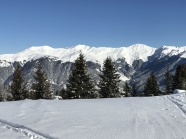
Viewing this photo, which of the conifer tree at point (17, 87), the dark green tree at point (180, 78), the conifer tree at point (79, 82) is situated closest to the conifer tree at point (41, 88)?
the conifer tree at point (17, 87)

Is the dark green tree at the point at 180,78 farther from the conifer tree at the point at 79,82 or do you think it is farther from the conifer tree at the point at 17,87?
the conifer tree at the point at 17,87

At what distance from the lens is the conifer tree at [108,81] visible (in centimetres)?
5562

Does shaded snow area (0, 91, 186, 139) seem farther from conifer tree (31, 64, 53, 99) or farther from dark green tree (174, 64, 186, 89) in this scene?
dark green tree (174, 64, 186, 89)

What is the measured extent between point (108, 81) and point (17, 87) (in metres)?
17.1

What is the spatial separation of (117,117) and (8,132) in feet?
21.2

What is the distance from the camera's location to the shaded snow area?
550 inches

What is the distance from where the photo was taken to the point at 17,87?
5562 centimetres

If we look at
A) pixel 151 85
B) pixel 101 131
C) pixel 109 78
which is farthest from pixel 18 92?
pixel 101 131

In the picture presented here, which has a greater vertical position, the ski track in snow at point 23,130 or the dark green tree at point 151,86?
the ski track in snow at point 23,130

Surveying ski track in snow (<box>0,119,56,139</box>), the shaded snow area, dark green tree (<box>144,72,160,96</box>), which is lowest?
dark green tree (<box>144,72,160,96</box>)

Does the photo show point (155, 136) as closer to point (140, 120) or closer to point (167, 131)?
point (167, 131)

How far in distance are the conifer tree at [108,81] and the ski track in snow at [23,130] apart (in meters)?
39.3

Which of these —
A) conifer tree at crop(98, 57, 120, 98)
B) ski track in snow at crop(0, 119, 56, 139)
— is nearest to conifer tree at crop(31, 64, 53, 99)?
conifer tree at crop(98, 57, 120, 98)

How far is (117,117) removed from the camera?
17719 millimetres
